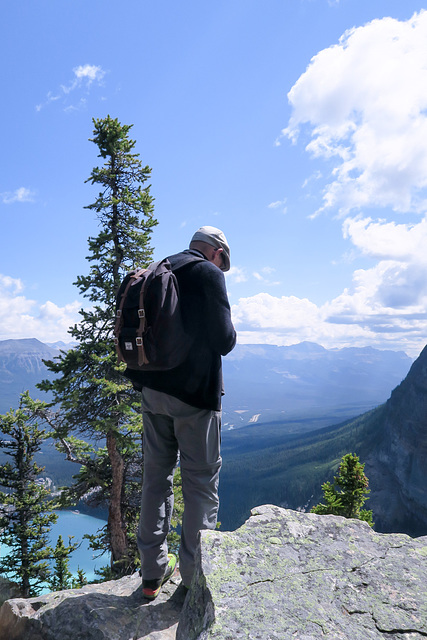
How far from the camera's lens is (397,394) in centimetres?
15575

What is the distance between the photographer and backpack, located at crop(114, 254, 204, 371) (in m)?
3.25

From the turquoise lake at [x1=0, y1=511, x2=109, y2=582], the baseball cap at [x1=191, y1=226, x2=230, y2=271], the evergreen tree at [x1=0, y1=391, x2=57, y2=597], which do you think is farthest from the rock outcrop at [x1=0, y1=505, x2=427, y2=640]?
the turquoise lake at [x1=0, y1=511, x2=109, y2=582]

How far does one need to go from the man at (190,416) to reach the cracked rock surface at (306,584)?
600 mm

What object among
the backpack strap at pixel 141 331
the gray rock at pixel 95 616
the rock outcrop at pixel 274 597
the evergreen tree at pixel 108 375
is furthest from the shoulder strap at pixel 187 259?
the evergreen tree at pixel 108 375

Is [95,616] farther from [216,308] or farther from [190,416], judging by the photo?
[216,308]

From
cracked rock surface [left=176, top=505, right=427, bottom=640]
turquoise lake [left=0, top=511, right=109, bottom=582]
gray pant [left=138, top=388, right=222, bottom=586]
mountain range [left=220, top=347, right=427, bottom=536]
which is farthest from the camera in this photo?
turquoise lake [left=0, top=511, right=109, bottom=582]

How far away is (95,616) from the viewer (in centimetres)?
350

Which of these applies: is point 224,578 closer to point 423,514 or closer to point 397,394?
point 423,514

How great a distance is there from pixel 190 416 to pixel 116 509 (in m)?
11.9

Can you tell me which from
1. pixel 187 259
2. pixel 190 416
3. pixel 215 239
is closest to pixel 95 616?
pixel 190 416

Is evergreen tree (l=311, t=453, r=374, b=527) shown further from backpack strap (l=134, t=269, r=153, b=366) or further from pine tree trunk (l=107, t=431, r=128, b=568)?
backpack strap (l=134, t=269, r=153, b=366)

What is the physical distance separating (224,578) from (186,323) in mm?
2024

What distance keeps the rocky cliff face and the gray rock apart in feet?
427

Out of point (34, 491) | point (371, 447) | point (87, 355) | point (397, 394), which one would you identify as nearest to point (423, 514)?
point (371, 447)
